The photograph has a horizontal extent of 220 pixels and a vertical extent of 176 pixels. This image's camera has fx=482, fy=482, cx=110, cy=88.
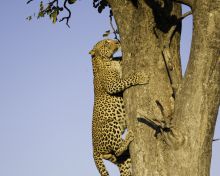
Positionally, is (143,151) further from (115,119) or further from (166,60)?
(115,119)

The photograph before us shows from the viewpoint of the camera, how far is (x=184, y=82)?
5141mm

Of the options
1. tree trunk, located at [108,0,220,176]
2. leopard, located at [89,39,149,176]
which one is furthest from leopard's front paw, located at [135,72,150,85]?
leopard, located at [89,39,149,176]

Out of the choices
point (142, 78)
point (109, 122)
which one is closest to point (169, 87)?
point (142, 78)

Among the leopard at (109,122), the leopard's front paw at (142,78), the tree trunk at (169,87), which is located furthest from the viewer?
the leopard at (109,122)

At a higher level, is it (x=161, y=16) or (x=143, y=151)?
(x=161, y=16)

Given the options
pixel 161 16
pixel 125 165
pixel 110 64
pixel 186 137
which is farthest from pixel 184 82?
pixel 110 64

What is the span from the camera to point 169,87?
5.62 m

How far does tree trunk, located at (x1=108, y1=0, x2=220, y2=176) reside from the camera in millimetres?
5008

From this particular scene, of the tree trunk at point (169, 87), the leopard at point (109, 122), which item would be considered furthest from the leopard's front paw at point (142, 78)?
the leopard at point (109, 122)

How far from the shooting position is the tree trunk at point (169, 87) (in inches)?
197

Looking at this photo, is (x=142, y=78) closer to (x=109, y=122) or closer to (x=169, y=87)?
(x=169, y=87)

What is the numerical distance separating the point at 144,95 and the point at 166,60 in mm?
479

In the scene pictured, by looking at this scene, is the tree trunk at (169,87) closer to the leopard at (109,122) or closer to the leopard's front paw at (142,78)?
the leopard's front paw at (142,78)

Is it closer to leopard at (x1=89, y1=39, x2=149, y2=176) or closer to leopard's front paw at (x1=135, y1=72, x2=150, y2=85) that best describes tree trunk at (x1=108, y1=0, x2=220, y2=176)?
leopard's front paw at (x1=135, y1=72, x2=150, y2=85)
